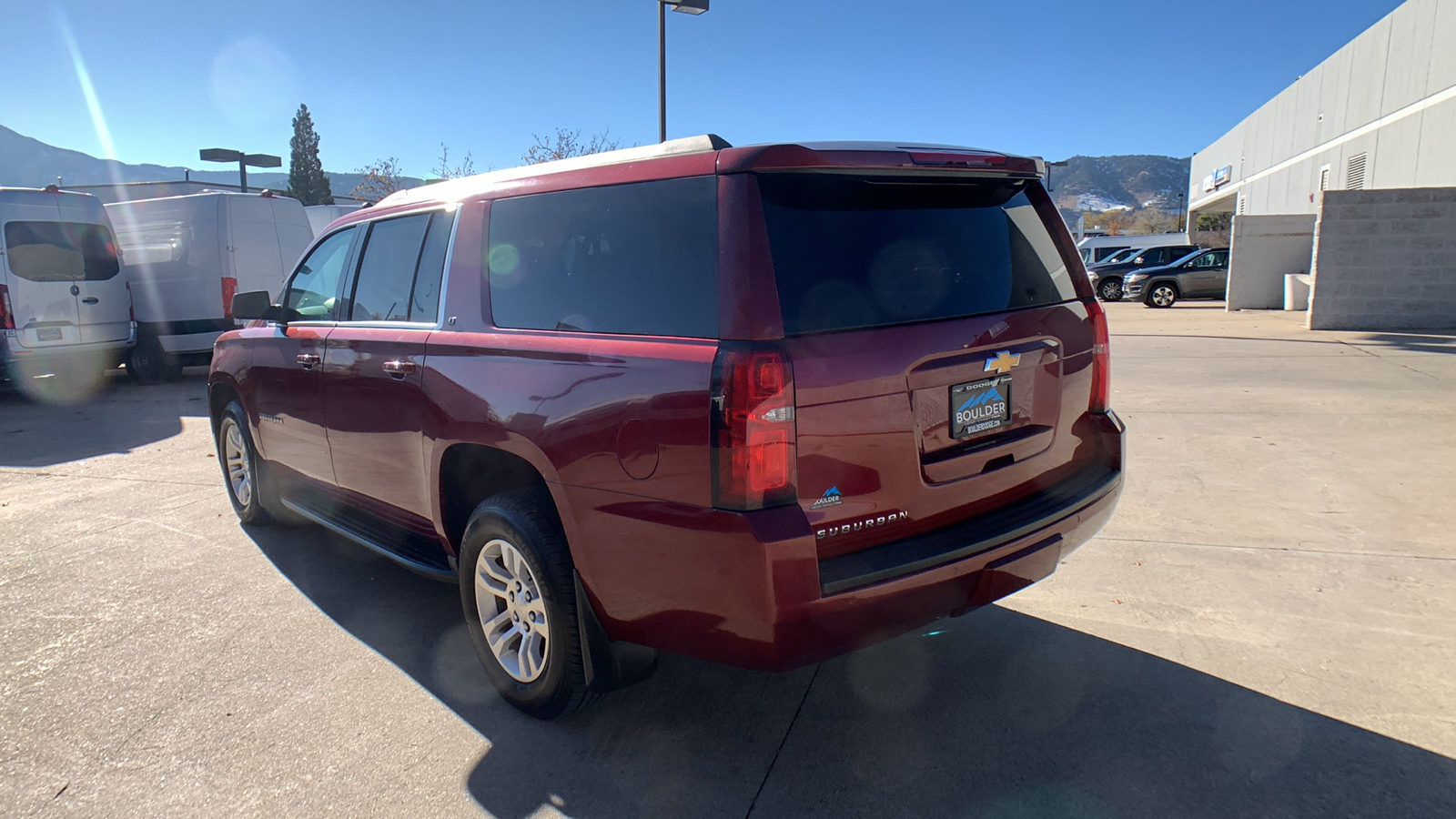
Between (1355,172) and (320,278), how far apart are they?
33307 millimetres

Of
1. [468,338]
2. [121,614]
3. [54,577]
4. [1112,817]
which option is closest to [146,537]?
[54,577]

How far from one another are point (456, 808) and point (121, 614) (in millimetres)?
2575

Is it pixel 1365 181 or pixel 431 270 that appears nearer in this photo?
pixel 431 270

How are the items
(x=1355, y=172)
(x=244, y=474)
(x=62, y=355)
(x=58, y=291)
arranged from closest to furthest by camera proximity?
1. (x=244, y=474)
2. (x=58, y=291)
3. (x=62, y=355)
4. (x=1355, y=172)

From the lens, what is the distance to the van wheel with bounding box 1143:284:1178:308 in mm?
25672

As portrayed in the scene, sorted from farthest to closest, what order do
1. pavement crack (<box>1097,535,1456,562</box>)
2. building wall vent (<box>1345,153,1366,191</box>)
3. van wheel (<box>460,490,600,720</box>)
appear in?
1. building wall vent (<box>1345,153,1366,191</box>)
2. pavement crack (<box>1097,535,1456,562</box>)
3. van wheel (<box>460,490,600,720</box>)

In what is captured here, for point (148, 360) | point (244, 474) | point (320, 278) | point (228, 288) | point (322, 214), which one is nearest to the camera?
point (320, 278)

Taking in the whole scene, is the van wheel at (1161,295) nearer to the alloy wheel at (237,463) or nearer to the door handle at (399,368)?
the alloy wheel at (237,463)

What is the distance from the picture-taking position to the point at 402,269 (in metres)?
3.94

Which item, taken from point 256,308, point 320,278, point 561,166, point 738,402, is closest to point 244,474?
point 256,308

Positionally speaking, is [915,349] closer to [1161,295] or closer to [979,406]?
[979,406]

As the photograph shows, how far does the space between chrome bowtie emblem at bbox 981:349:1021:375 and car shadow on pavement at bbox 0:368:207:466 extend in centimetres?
810

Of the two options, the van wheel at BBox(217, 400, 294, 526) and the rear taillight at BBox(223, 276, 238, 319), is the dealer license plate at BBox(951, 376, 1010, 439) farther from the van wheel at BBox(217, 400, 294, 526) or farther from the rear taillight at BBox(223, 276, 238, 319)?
the rear taillight at BBox(223, 276, 238, 319)

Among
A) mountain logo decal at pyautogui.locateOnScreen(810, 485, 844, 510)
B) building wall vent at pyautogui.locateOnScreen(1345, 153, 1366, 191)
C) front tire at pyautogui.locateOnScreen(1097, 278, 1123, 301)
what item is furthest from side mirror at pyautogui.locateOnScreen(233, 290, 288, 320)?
building wall vent at pyautogui.locateOnScreen(1345, 153, 1366, 191)
